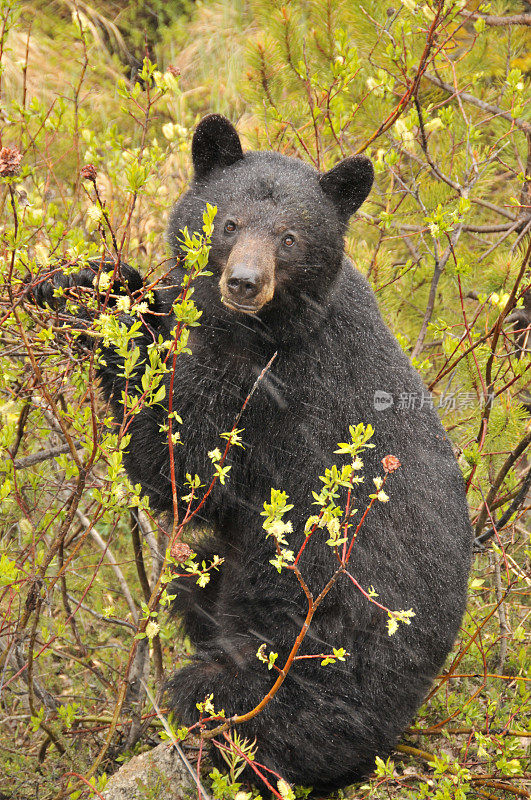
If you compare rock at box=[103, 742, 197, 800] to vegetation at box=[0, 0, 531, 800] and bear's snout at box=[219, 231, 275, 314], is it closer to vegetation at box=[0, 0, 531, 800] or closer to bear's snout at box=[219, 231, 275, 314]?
vegetation at box=[0, 0, 531, 800]

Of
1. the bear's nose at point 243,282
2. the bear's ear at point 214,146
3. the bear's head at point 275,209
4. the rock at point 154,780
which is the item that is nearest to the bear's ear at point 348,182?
the bear's head at point 275,209

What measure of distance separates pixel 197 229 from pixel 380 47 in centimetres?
250

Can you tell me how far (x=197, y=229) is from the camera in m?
3.09

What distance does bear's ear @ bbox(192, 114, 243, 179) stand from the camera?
3.11 m

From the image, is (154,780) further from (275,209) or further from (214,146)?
(214,146)

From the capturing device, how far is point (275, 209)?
3.07 meters

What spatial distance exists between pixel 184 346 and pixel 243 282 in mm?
513

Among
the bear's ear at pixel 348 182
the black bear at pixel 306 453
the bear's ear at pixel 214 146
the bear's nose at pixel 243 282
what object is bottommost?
the black bear at pixel 306 453

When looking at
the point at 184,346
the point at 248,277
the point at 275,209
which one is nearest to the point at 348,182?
the point at 275,209

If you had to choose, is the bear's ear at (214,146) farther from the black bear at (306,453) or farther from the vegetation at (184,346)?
the vegetation at (184,346)

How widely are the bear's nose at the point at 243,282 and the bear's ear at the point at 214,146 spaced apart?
685 mm

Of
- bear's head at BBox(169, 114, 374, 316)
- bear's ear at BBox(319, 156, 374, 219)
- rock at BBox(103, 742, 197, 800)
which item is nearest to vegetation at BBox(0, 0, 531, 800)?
rock at BBox(103, 742, 197, 800)

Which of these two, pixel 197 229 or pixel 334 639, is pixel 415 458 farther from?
pixel 197 229

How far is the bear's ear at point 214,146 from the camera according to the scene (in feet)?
10.2
